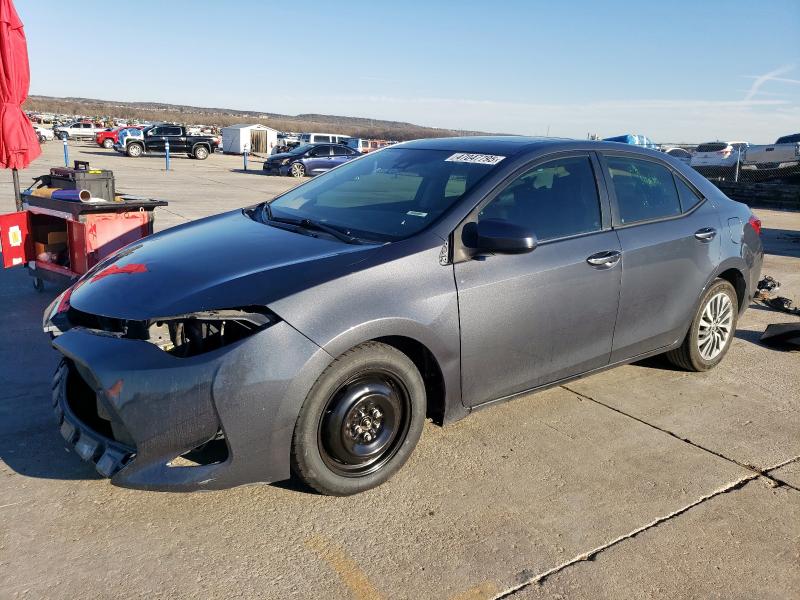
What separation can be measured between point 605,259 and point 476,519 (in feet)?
5.58

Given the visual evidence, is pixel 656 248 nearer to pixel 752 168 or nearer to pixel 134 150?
pixel 752 168

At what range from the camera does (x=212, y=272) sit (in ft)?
10.1

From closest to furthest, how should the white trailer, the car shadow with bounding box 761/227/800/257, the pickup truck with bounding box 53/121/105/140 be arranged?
the car shadow with bounding box 761/227/800/257
the white trailer
the pickup truck with bounding box 53/121/105/140

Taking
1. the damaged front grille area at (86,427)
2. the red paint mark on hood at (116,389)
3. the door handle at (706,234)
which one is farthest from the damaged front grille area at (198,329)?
the door handle at (706,234)

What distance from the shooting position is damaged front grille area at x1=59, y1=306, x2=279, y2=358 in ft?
9.13

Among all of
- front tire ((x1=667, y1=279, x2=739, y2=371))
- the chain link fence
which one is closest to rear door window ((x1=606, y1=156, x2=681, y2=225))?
front tire ((x1=667, y1=279, x2=739, y2=371))

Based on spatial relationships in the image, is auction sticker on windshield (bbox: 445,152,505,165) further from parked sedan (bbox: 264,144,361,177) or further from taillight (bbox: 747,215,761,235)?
parked sedan (bbox: 264,144,361,177)

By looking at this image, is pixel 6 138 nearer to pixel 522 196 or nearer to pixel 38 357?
pixel 38 357

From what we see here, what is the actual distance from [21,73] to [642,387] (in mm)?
5892

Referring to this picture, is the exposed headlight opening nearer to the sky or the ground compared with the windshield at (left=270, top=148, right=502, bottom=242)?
nearer to the ground

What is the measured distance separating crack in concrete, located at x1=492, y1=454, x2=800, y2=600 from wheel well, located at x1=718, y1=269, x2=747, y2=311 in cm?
160

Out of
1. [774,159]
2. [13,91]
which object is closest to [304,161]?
[774,159]

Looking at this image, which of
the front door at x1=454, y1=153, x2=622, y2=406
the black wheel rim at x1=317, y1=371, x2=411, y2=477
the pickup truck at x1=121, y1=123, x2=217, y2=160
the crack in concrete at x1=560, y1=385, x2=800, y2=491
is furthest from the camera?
the pickup truck at x1=121, y1=123, x2=217, y2=160

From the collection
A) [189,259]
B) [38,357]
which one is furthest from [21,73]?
[189,259]
